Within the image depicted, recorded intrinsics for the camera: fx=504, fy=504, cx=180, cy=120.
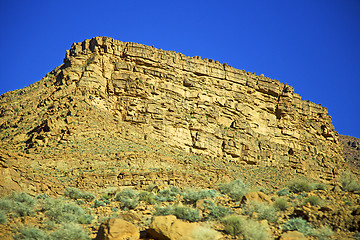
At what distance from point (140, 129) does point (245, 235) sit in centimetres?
3181

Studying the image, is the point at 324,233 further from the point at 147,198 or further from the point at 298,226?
the point at 147,198

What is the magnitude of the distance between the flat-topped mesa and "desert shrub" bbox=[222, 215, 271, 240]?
98.6ft

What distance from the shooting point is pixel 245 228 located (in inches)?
895

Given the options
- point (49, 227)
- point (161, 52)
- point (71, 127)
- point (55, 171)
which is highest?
point (161, 52)

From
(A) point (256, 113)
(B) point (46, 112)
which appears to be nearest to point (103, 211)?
(B) point (46, 112)

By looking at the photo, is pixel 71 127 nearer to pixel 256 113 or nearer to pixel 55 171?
pixel 55 171

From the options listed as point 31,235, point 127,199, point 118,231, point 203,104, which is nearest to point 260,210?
point 118,231

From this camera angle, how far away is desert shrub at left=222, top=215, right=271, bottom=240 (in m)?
22.1

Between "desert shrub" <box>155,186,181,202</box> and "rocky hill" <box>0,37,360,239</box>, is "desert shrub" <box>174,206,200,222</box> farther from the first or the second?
"desert shrub" <box>155,186,181,202</box>

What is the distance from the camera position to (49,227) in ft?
86.0

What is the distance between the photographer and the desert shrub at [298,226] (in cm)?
2278

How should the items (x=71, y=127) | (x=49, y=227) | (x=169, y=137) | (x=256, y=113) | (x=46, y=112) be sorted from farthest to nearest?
1. (x=256, y=113)
2. (x=169, y=137)
3. (x=46, y=112)
4. (x=71, y=127)
5. (x=49, y=227)

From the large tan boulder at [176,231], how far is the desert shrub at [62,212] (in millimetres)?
6049

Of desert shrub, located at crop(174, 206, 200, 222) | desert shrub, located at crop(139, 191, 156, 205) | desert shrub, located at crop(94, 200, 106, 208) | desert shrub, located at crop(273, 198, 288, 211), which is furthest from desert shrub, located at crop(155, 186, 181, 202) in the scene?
desert shrub, located at crop(273, 198, 288, 211)
